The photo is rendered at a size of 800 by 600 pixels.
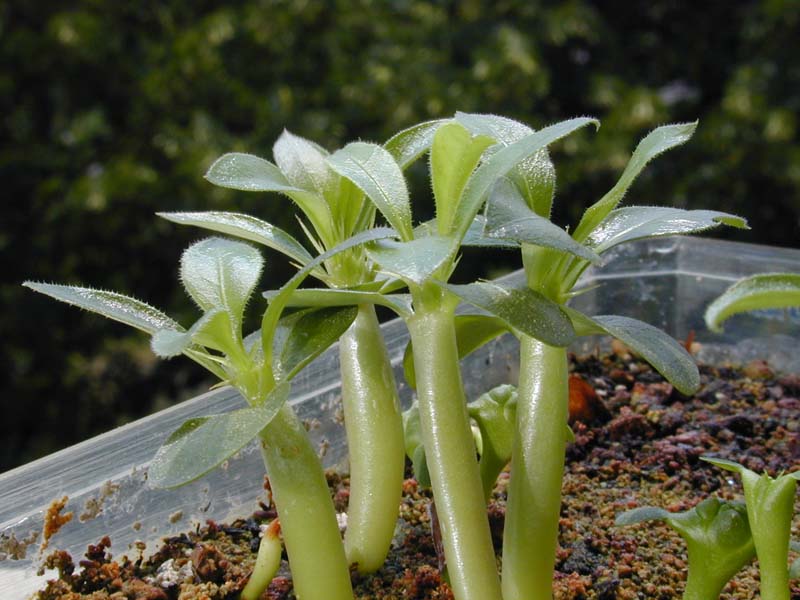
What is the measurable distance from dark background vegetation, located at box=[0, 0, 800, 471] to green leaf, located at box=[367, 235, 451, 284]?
2.06 metres

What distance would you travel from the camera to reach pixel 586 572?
820mm

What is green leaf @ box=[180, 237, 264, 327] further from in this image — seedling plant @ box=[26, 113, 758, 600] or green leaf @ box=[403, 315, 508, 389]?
green leaf @ box=[403, 315, 508, 389]

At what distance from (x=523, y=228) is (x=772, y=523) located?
25 cm

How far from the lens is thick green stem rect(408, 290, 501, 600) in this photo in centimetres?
68

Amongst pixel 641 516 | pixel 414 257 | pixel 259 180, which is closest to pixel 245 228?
pixel 259 180

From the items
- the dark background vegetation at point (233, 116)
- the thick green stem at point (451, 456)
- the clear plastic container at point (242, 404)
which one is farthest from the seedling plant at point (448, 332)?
the dark background vegetation at point (233, 116)

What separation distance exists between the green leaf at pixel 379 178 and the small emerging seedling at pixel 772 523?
0.29 meters

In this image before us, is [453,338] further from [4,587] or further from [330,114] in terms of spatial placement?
[330,114]

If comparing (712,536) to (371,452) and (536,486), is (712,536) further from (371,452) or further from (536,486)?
(371,452)

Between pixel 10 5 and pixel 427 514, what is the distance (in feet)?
8.00

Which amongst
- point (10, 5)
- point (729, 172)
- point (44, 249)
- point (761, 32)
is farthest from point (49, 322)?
point (761, 32)

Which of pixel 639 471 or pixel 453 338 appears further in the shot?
pixel 639 471

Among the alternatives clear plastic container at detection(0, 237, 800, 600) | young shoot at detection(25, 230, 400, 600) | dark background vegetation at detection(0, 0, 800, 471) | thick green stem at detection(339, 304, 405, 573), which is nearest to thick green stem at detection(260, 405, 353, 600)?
young shoot at detection(25, 230, 400, 600)

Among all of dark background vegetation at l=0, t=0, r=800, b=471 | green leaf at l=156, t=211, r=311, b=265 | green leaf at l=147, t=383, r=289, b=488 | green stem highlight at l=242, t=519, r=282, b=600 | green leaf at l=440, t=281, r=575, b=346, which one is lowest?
green stem highlight at l=242, t=519, r=282, b=600
